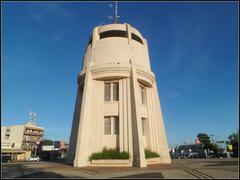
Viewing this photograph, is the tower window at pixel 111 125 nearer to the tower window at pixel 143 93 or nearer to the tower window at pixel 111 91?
the tower window at pixel 111 91

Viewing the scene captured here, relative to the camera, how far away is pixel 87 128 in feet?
76.3

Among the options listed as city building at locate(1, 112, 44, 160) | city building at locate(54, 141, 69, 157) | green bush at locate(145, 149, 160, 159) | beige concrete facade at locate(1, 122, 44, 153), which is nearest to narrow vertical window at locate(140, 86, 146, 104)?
green bush at locate(145, 149, 160, 159)

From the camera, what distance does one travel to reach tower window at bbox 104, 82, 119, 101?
25906 millimetres

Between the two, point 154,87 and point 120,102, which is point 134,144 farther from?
point 154,87

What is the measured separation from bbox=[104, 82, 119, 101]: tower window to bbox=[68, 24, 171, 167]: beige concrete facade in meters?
0.24

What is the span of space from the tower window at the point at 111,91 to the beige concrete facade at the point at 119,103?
245 mm

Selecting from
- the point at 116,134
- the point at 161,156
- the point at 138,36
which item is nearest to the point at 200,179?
the point at 116,134

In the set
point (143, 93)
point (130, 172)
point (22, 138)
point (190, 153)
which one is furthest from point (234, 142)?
point (22, 138)

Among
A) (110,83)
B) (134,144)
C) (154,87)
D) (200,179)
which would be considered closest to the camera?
(200,179)

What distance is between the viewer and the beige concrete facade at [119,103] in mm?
22766

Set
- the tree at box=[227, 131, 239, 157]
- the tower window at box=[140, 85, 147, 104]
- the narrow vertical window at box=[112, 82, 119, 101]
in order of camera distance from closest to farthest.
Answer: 1. the narrow vertical window at box=[112, 82, 119, 101]
2. the tower window at box=[140, 85, 147, 104]
3. the tree at box=[227, 131, 239, 157]

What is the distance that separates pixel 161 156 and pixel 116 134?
6.20 m

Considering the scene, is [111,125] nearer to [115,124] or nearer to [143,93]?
[115,124]

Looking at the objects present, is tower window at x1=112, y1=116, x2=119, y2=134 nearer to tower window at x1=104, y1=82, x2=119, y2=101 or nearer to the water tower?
the water tower
